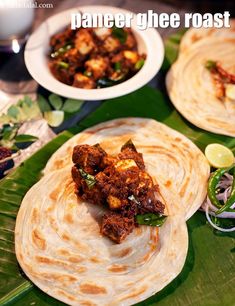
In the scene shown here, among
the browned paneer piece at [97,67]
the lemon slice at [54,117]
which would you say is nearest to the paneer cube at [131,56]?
the browned paneer piece at [97,67]

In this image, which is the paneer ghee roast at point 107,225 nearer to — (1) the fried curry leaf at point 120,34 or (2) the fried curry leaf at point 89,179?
(2) the fried curry leaf at point 89,179

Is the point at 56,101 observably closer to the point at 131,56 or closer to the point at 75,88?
the point at 75,88

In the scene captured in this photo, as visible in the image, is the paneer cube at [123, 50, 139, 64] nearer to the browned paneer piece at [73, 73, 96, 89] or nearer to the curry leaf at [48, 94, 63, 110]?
the browned paneer piece at [73, 73, 96, 89]

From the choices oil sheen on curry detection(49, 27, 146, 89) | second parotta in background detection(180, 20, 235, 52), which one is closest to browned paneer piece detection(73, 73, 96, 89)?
oil sheen on curry detection(49, 27, 146, 89)

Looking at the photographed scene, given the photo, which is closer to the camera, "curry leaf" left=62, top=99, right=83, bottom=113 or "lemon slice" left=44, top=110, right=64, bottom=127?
"lemon slice" left=44, top=110, right=64, bottom=127

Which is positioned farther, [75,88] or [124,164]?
[75,88]

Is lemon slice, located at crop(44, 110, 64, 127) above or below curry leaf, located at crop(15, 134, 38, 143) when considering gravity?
above

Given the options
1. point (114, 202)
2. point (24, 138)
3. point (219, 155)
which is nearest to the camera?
point (114, 202)

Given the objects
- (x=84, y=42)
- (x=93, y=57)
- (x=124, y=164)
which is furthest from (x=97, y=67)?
(x=124, y=164)
